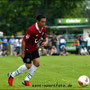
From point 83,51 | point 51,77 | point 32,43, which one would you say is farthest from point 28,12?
point 32,43

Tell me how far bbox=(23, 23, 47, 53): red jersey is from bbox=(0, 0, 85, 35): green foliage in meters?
45.1

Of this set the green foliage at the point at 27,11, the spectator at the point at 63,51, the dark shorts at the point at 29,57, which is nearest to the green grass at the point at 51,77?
the dark shorts at the point at 29,57

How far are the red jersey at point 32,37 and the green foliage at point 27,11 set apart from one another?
45.1 m

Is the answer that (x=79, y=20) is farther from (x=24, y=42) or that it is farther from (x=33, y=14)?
(x=24, y=42)

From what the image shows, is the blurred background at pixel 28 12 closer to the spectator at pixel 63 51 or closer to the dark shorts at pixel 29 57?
the spectator at pixel 63 51

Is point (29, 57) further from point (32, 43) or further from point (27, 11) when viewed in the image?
point (27, 11)

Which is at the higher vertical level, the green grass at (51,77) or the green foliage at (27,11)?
the green grass at (51,77)

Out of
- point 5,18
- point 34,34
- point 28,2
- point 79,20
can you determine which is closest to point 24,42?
point 34,34

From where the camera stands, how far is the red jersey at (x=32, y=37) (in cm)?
870

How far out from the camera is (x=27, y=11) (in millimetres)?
54719

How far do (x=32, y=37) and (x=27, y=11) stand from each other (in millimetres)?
46312

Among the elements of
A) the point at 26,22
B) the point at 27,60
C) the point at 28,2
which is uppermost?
the point at 27,60

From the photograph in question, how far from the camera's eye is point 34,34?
8.74m

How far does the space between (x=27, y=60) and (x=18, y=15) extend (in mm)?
50932
